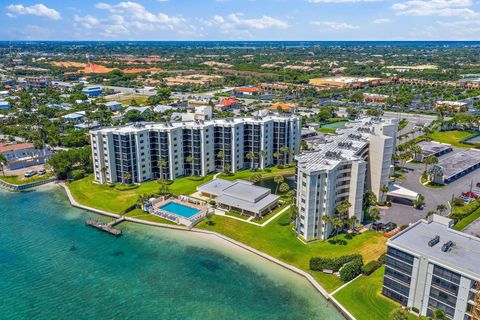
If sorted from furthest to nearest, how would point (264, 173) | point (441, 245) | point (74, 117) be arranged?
1. point (74, 117)
2. point (264, 173)
3. point (441, 245)

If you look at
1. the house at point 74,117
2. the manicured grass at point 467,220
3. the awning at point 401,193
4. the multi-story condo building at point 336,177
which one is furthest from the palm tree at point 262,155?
the house at point 74,117

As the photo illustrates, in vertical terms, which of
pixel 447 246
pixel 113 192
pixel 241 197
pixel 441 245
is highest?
pixel 447 246

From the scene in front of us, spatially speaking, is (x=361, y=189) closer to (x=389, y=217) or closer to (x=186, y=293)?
(x=389, y=217)

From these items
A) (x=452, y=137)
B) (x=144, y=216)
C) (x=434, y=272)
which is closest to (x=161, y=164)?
(x=144, y=216)

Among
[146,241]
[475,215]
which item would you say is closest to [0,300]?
[146,241]

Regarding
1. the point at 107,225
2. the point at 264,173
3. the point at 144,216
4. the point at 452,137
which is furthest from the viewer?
the point at 452,137

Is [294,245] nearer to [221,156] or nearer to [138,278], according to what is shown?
[138,278]

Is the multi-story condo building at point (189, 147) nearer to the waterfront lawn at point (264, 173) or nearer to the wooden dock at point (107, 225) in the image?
the waterfront lawn at point (264, 173)
